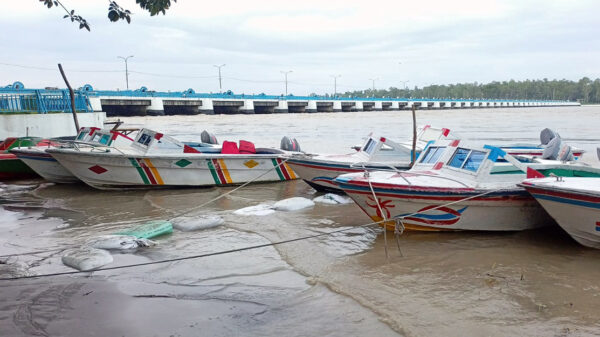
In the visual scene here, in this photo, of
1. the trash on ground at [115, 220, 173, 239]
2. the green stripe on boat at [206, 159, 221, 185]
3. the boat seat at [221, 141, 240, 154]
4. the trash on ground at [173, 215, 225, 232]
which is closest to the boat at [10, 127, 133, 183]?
the green stripe on boat at [206, 159, 221, 185]

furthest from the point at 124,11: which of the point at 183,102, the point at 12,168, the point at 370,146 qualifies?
the point at 183,102

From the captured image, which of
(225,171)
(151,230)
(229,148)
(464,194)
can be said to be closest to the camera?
(464,194)

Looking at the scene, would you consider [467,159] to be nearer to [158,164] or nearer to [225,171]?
[225,171]

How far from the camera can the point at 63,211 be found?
11.5m

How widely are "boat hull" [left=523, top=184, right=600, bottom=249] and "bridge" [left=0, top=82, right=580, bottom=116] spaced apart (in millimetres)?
21352

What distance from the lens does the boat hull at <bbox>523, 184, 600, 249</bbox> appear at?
7.18 m

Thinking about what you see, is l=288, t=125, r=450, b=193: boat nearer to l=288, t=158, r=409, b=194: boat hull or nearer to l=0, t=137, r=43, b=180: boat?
l=288, t=158, r=409, b=194: boat hull

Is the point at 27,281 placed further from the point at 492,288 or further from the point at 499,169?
the point at 499,169

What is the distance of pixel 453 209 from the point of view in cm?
840

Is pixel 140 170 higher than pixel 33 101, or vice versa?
pixel 33 101

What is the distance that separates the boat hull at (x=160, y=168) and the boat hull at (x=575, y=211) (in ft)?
24.7

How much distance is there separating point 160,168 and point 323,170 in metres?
4.43

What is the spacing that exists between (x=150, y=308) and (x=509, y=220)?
5.88m

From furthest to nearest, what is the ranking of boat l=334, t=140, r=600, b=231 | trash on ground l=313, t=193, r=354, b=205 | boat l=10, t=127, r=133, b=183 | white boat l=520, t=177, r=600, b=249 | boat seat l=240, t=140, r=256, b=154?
boat l=10, t=127, r=133, b=183
boat seat l=240, t=140, r=256, b=154
trash on ground l=313, t=193, r=354, b=205
boat l=334, t=140, r=600, b=231
white boat l=520, t=177, r=600, b=249
